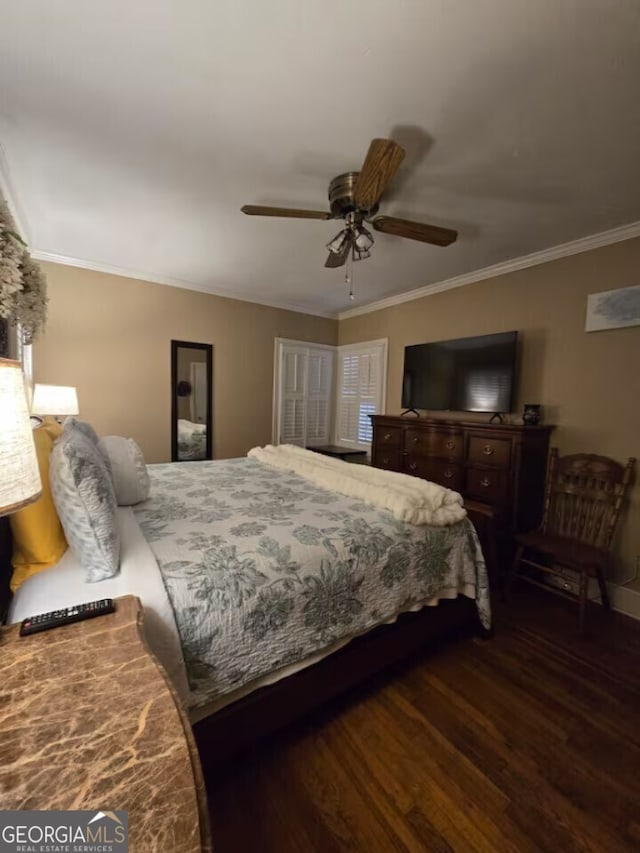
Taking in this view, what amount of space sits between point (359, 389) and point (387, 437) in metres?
1.15

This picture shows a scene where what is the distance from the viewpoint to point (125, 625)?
911 millimetres

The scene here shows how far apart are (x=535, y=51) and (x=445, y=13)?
0.36m

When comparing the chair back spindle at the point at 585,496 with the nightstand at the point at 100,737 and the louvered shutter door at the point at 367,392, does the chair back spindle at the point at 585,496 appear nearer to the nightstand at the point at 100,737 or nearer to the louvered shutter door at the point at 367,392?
the louvered shutter door at the point at 367,392

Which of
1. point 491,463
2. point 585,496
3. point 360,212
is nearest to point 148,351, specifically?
point 360,212

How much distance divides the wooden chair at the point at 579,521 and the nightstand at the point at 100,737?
2297 mm

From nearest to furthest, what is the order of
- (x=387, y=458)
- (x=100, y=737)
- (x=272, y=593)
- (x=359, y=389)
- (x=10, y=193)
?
(x=100, y=737) < (x=272, y=593) < (x=10, y=193) < (x=387, y=458) < (x=359, y=389)

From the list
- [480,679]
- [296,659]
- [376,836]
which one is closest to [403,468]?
[480,679]

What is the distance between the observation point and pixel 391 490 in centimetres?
189

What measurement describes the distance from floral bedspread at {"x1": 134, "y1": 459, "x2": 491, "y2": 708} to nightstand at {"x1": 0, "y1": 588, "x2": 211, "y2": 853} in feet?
1.14

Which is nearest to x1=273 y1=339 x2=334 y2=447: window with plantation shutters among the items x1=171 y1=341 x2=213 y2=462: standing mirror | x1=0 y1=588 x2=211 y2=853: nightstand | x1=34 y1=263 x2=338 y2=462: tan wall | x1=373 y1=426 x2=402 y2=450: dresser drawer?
x1=34 y1=263 x2=338 y2=462: tan wall

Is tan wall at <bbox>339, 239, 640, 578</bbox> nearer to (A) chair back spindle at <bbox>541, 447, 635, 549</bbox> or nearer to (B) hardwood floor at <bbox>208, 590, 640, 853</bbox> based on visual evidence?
(A) chair back spindle at <bbox>541, 447, 635, 549</bbox>

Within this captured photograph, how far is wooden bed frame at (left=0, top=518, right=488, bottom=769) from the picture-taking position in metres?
1.19

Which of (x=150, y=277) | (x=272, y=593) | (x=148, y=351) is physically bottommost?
(x=272, y=593)

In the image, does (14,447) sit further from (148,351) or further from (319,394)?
(319,394)
